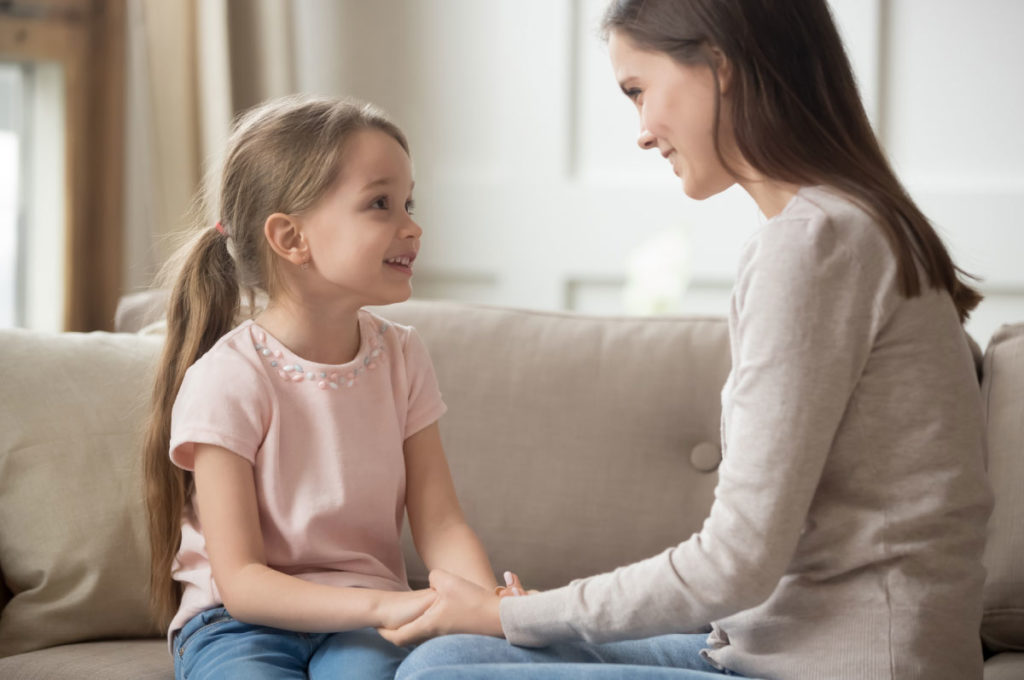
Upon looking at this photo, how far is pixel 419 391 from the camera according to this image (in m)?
1.38

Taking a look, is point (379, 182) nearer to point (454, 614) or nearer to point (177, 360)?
point (177, 360)

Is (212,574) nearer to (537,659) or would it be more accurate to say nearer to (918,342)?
(537,659)

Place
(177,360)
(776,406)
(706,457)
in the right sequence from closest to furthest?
(776,406), (177,360), (706,457)

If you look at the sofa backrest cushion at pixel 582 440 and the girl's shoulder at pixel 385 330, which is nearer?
the girl's shoulder at pixel 385 330

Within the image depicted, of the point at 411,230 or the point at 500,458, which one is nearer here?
the point at 411,230

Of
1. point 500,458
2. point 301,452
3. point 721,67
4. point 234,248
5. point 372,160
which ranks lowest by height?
point 500,458

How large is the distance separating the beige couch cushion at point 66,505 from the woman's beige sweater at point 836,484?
0.70 metres

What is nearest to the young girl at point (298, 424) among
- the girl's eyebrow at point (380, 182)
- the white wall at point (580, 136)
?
the girl's eyebrow at point (380, 182)

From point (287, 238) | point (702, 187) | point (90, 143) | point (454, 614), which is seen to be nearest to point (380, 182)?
point (287, 238)

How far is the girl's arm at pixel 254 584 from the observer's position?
44.7 inches

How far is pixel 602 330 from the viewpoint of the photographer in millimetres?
1704

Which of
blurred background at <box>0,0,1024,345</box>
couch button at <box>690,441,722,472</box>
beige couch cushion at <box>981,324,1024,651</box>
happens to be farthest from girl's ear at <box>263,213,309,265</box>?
blurred background at <box>0,0,1024,345</box>

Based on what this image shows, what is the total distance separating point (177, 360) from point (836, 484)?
779 mm

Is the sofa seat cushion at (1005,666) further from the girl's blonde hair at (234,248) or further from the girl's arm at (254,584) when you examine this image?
the girl's blonde hair at (234,248)
